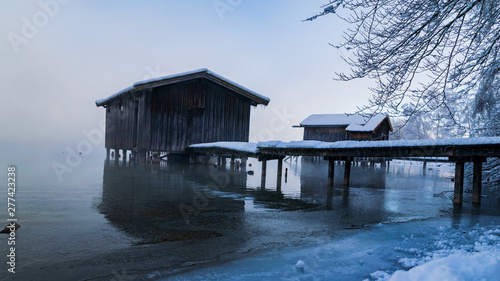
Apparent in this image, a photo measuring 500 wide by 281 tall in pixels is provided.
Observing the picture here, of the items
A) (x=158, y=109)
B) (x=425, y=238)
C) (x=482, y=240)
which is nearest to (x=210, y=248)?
(x=425, y=238)

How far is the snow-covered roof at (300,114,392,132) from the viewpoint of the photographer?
1254 inches

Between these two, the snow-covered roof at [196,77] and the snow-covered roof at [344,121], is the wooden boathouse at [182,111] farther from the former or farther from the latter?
the snow-covered roof at [344,121]

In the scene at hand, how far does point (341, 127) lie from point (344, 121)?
2.31 feet

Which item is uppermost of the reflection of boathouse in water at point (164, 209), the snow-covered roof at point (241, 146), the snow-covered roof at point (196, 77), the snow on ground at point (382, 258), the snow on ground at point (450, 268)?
Result: the snow-covered roof at point (196, 77)

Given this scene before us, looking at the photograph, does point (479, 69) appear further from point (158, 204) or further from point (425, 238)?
point (158, 204)

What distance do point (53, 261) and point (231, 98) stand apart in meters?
17.8

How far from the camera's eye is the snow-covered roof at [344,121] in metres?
31.9

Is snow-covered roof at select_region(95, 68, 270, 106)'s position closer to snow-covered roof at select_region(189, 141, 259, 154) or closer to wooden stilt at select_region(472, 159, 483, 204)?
snow-covered roof at select_region(189, 141, 259, 154)

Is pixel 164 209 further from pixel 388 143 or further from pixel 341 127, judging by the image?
pixel 341 127

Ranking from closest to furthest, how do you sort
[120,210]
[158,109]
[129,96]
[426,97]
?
[426,97]
[120,210]
[158,109]
[129,96]

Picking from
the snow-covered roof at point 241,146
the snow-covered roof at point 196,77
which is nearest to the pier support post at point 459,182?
the snow-covered roof at point 241,146

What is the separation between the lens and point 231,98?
2100 centimetres

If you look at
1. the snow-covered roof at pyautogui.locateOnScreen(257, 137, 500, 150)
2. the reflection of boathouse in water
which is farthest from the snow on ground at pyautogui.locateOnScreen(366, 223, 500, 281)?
the snow-covered roof at pyautogui.locateOnScreen(257, 137, 500, 150)

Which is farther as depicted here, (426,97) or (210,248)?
(426,97)
